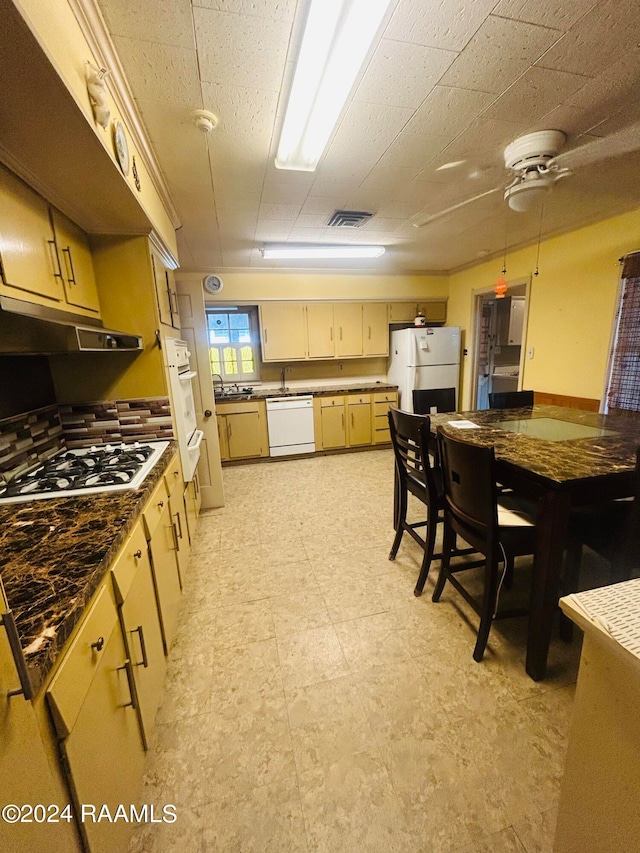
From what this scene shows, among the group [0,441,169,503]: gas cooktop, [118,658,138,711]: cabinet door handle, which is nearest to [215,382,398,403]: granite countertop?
[0,441,169,503]: gas cooktop

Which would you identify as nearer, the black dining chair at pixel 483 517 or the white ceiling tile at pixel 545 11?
the white ceiling tile at pixel 545 11

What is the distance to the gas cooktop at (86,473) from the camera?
140 centimetres

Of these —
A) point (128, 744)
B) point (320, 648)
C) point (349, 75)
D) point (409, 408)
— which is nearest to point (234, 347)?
point (409, 408)

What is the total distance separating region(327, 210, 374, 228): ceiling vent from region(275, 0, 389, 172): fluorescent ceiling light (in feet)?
2.96

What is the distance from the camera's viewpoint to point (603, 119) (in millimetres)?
1650

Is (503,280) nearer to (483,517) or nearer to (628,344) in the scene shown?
(628,344)

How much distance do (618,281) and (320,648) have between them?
11.6 feet

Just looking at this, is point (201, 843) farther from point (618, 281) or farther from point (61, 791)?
point (618, 281)

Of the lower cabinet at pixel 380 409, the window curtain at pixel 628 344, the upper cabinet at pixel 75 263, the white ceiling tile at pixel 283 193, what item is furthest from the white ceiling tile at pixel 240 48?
the lower cabinet at pixel 380 409

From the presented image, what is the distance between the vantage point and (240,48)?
1.21 metres

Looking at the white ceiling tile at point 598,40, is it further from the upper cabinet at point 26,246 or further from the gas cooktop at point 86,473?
the gas cooktop at point 86,473

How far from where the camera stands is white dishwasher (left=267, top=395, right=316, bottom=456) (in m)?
4.36

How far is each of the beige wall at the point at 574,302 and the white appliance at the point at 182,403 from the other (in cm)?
349

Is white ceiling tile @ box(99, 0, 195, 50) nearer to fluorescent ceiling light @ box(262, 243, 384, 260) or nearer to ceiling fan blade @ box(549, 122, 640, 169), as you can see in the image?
ceiling fan blade @ box(549, 122, 640, 169)
